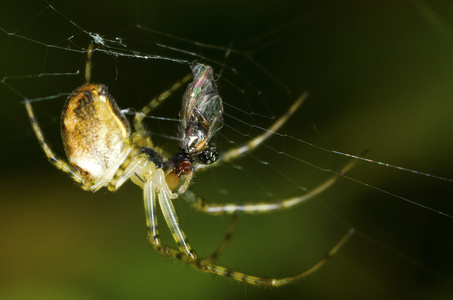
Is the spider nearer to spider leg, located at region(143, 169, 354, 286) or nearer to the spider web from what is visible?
spider leg, located at region(143, 169, 354, 286)

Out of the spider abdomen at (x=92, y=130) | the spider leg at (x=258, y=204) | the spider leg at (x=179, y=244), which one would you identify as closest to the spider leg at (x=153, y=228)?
the spider leg at (x=179, y=244)

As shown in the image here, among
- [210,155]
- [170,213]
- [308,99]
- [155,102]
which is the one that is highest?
[308,99]

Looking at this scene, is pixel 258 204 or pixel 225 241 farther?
pixel 258 204

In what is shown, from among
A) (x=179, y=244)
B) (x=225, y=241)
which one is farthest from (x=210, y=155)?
(x=179, y=244)

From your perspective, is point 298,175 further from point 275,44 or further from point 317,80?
point 275,44

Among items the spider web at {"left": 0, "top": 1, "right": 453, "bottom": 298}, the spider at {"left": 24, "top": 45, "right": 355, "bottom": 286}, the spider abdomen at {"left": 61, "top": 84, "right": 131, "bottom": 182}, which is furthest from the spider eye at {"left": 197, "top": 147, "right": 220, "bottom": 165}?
the spider abdomen at {"left": 61, "top": 84, "right": 131, "bottom": 182}

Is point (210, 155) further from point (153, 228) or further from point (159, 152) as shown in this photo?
point (153, 228)

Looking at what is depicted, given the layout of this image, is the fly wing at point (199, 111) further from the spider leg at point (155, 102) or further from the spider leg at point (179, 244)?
the spider leg at point (179, 244)
